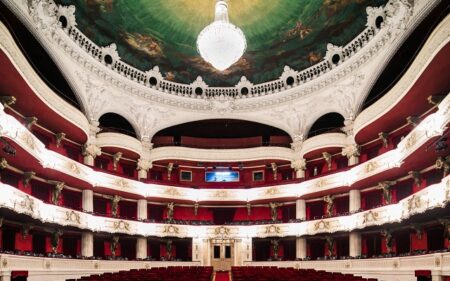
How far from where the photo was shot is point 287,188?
2516cm

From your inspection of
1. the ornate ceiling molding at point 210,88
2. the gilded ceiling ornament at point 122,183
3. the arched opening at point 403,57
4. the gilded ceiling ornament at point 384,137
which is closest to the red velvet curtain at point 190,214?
the gilded ceiling ornament at point 122,183

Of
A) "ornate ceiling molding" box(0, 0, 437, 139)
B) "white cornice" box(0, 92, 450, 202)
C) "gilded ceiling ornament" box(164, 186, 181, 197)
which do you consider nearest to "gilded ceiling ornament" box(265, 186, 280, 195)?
"white cornice" box(0, 92, 450, 202)

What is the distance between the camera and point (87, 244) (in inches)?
838

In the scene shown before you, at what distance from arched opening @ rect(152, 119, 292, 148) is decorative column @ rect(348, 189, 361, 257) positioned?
576cm

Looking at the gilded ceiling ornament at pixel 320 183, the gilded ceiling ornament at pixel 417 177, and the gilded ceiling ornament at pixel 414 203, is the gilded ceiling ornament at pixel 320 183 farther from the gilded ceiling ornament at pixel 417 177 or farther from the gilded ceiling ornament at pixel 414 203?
the gilded ceiling ornament at pixel 414 203

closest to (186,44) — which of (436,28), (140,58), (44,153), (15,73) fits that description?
(140,58)

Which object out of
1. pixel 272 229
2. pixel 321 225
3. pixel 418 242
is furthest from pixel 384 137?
pixel 272 229

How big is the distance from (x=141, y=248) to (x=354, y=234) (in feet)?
35.8

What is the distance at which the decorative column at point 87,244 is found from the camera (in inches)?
834

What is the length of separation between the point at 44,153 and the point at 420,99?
14082 millimetres

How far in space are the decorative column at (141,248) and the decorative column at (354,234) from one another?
34.5 ft

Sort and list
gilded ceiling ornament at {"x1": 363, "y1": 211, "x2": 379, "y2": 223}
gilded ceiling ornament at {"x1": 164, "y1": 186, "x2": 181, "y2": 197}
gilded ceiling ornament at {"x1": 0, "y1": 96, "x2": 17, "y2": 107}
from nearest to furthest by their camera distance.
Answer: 1. gilded ceiling ornament at {"x1": 0, "y1": 96, "x2": 17, "y2": 107}
2. gilded ceiling ornament at {"x1": 363, "y1": 211, "x2": 379, "y2": 223}
3. gilded ceiling ornament at {"x1": 164, "y1": 186, "x2": 181, "y2": 197}

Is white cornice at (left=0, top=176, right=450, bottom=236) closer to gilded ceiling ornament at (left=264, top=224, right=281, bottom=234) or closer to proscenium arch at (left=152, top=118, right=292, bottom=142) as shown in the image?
gilded ceiling ornament at (left=264, top=224, right=281, bottom=234)

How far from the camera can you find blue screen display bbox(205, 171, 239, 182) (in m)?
27.2
